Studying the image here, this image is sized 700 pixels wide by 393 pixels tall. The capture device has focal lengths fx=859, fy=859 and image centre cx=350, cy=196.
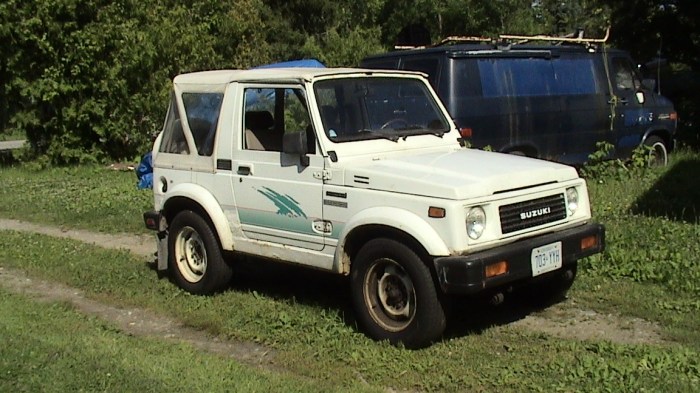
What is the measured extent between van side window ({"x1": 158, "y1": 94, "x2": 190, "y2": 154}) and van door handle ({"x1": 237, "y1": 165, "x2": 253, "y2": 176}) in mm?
779

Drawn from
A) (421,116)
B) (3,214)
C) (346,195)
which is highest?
(421,116)

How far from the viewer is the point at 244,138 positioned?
23.2ft

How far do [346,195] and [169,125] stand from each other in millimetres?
2423

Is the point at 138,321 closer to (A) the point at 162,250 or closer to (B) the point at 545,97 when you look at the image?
(A) the point at 162,250

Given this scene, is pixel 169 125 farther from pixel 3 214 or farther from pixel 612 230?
pixel 3 214

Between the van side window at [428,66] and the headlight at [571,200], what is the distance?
425 centimetres

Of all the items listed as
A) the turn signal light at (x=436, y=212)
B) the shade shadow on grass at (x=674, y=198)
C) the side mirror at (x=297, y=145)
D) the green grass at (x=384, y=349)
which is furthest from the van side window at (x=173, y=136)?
the shade shadow on grass at (x=674, y=198)

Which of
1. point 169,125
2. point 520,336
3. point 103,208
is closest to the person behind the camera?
point 520,336

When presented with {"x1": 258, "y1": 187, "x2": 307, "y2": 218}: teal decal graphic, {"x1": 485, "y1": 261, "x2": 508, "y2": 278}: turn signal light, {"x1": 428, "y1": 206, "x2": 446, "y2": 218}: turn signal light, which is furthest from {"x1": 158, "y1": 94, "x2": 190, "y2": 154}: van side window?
{"x1": 485, "y1": 261, "x2": 508, "y2": 278}: turn signal light

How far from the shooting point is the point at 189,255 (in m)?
7.77

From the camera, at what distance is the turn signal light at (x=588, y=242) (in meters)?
6.21

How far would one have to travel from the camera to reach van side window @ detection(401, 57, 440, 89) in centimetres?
1034

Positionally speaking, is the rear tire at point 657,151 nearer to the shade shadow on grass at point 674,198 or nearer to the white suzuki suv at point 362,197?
the shade shadow on grass at point 674,198

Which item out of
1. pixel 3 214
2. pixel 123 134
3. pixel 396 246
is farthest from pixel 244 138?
pixel 123 134
